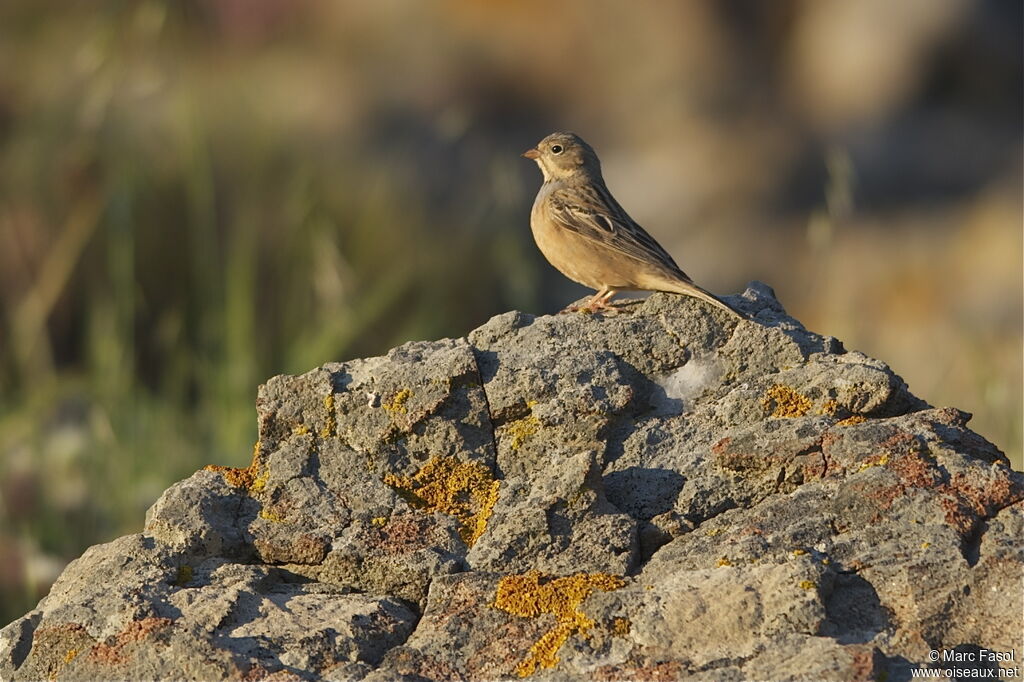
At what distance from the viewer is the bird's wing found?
5.61m

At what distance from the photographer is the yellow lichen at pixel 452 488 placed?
403 centimetres

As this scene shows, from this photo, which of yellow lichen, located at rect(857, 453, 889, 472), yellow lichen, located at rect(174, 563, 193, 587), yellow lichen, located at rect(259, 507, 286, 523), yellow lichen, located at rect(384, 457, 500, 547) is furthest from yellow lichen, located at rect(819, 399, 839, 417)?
yellow lichen, located at rect(174, 563, 193, 587)

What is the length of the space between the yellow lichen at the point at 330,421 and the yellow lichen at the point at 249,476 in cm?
21

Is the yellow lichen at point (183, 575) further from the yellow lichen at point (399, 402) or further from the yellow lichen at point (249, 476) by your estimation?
the yellow lichen at point (399, 402)

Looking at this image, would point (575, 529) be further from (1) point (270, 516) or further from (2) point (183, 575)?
(2) point (183, 575)

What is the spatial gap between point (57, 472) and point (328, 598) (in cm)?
482

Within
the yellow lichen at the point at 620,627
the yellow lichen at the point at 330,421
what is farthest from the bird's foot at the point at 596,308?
the yellow lichen at the point at 620,627

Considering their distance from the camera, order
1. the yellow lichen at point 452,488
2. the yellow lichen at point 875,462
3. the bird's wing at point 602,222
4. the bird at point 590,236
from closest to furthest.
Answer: the yellow lichen at point 875,462 < the yellow lichen at point 452,488 < the bird at point 590,236 < the bird's wing at point 602,222

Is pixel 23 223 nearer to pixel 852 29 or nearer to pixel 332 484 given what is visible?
pixel 332 484

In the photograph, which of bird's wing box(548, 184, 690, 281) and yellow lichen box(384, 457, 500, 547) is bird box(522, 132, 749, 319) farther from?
yellow lichen box(384, 457, 500, 547)

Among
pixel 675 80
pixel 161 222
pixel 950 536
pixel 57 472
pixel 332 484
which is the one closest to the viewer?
pixel 950 536

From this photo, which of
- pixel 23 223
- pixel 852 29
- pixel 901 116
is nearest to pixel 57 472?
pixel 23 223

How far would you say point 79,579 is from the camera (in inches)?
155

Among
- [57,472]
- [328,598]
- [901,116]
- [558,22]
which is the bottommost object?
[328,598]
